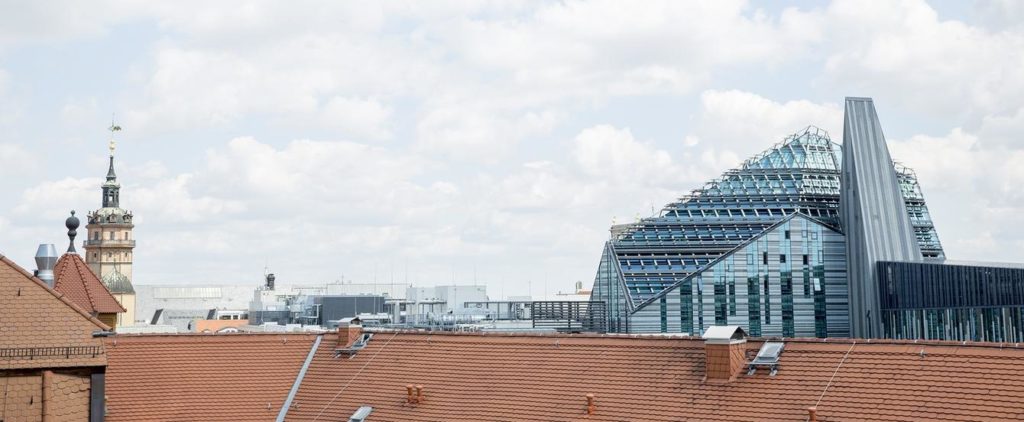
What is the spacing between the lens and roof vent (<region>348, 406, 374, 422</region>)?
1277 inches

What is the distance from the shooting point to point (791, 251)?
11550 centimetres

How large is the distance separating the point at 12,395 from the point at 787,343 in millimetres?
18540

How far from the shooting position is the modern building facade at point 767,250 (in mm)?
110375

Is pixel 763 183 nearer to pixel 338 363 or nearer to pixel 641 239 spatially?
pixel 641 239

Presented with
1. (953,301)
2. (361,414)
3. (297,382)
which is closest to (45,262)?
(297,382)

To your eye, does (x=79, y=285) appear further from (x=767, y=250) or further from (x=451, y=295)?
(x=451, y=295)

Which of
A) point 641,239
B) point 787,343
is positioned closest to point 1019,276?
point 787,343

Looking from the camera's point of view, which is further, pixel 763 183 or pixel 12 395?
pixel 763 183

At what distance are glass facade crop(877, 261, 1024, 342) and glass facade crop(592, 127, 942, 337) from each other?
648 inches

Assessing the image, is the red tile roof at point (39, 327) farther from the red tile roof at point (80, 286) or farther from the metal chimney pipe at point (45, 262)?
the red tile roof at point (80, 286)

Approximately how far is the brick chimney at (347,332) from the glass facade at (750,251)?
3134 inches

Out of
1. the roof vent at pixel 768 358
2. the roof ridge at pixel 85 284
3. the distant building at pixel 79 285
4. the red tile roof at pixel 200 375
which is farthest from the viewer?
the roof ridge at pixel 85 284

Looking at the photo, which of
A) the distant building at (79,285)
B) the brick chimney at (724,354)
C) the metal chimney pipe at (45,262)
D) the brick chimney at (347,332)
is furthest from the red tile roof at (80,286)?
the brick chimney at (724,354)

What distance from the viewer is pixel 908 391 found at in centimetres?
2581
